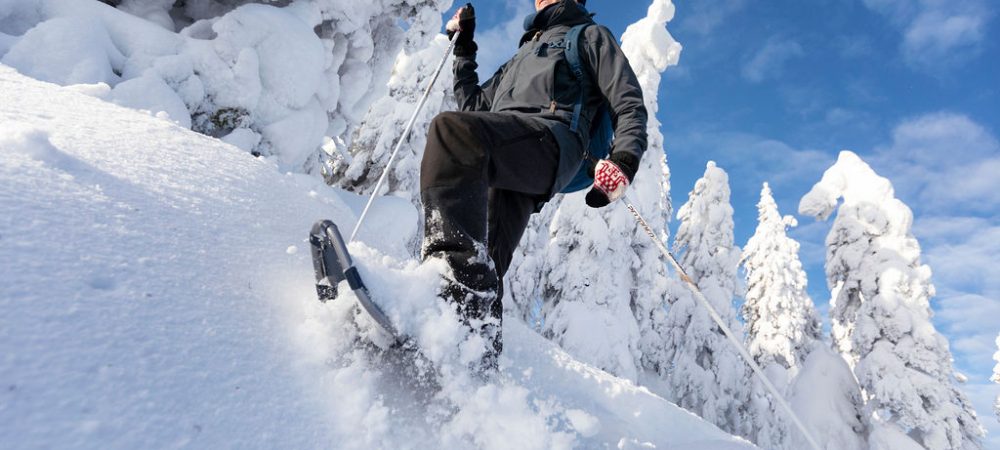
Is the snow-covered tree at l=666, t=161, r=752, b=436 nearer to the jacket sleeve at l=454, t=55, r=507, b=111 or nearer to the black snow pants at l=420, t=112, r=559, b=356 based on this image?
the jacket sleeve at l=454, t=55, r=507, b=111

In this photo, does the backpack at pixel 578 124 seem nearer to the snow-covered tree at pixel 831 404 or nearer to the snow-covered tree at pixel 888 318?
the snow-covered tree at pixel 831 404

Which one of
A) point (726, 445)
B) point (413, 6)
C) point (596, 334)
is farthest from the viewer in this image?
point (596, 334)

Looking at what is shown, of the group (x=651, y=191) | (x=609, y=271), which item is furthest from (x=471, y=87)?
(x=651, y=191)

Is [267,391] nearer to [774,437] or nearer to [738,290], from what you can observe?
[774,437]

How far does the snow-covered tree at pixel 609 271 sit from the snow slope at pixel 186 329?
→ 1310cm

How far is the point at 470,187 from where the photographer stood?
1.96 meters

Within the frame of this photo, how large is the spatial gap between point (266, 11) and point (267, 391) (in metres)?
7.79

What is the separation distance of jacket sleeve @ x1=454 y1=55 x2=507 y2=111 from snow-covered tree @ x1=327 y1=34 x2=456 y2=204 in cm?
1090

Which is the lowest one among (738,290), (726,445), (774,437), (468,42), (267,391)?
(774,437)

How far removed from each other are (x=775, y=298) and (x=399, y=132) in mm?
17361

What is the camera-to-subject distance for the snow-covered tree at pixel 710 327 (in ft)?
57.2

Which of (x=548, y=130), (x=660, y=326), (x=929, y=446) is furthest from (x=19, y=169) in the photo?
(x=660, y=326)

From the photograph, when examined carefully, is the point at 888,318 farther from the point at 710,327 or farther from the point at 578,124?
the point at 578,124

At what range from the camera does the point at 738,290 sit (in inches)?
819
